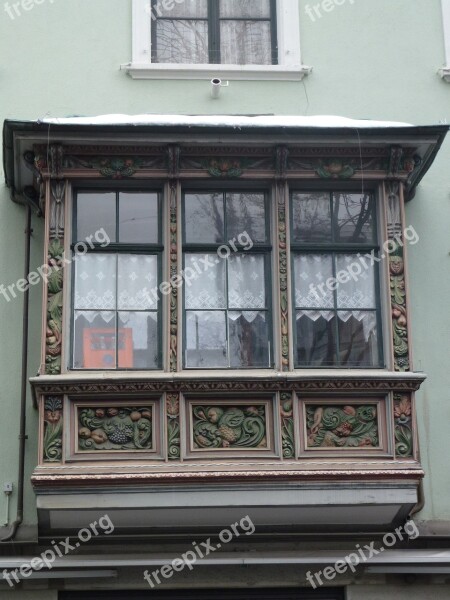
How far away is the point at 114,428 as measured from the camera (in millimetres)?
12180

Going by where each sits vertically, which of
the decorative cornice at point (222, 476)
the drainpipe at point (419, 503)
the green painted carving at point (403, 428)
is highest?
the green painted carving at point (403, 428)

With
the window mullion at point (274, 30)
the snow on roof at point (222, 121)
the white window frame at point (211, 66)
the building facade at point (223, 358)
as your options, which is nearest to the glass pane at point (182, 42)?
the white window frame at point (211, 66)

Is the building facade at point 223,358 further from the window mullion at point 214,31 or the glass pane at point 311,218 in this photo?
the window mullion at point 214,31

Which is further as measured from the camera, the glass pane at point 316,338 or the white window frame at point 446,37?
the white window frame at point 446,37

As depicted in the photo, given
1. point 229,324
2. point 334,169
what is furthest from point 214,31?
point 229,324

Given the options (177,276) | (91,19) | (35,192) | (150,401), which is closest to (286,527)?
(150,401)

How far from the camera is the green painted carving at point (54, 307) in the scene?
40.4 feet

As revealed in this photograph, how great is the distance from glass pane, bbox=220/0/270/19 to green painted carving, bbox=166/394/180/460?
5415mm

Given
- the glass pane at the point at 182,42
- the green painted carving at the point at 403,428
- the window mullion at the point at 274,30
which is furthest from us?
the window mullion at the point at 274,30

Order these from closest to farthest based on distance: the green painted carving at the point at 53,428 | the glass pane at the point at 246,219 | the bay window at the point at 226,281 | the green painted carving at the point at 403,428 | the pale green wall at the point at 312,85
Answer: the green painted carving at the point at 53,428 → the green painted carving at the point at 403,428 → the bay window at the point at 226,281 → the glass pane at the point at 246,219 → the pale green wall at the point at 312,85

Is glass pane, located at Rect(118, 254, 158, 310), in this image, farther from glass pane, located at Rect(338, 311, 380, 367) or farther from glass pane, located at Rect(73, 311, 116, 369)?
glass pane, located at Rect(338, 311, 380, 367)

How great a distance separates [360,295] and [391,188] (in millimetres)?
1245

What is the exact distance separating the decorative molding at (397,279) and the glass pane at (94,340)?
2965mm

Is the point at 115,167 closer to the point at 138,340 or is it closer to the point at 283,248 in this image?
the point at 138,340
